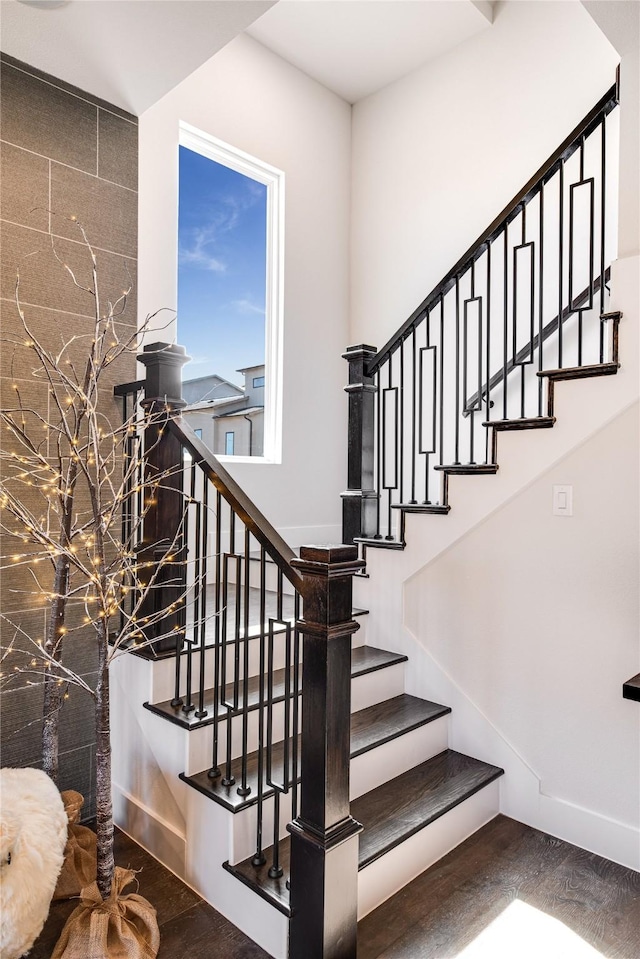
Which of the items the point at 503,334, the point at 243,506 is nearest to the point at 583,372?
the point at 503,334

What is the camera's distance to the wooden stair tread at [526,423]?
2.33 meters

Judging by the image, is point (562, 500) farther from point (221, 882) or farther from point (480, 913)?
point (221, 882)

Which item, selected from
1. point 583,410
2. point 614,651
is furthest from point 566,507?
point 614,651

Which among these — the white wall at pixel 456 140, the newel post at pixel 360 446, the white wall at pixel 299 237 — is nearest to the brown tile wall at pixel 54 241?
the white wall at pixel 299 237

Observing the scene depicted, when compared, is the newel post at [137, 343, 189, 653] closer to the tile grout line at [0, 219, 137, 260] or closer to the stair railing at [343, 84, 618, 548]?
the tile grout line at [0, 219, 137, 260]

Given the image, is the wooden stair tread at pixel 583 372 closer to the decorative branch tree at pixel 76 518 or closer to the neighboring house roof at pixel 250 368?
the decorative branch tree at pixel 76 518

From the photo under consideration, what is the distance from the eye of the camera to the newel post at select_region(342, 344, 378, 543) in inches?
116

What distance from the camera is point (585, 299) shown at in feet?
9.72

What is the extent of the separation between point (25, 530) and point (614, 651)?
222cm

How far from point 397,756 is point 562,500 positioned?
1190mm

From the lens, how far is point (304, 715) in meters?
1.63

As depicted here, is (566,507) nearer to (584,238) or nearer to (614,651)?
(614,651)

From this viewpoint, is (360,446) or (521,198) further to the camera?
(360,446)

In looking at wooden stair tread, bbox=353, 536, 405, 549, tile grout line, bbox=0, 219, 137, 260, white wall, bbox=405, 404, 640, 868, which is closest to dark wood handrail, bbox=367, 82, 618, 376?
wooden stair tread, bbox=353, 536, 405, 549
